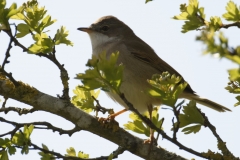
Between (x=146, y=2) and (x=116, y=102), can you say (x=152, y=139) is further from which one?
(x=116, y=102)

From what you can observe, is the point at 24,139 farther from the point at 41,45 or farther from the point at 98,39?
the point at 98,39

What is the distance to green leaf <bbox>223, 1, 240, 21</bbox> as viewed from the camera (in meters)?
3.10

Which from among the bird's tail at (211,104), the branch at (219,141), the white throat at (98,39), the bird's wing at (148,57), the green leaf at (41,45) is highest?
the white throat at (98,39)

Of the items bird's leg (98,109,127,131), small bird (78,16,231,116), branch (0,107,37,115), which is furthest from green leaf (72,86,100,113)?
small bird (78,16,231,116)

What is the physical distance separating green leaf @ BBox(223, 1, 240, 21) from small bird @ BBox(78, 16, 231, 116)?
66.5 inches

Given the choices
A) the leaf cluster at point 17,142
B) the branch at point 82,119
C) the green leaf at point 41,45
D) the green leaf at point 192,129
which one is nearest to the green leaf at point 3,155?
the leaf cluster at point 17,142

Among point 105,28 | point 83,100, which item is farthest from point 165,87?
point 105,28

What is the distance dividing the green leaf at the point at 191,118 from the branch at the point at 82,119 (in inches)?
14.1

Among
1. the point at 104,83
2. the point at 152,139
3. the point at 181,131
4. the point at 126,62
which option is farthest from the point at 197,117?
the point at 126,62

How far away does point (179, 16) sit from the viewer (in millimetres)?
3365

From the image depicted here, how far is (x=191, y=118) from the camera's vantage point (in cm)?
335

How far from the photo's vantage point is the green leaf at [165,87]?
264 centimetres

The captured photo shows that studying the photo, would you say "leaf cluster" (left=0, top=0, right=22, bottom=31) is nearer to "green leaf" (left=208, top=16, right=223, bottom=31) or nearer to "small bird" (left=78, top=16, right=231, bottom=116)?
"green leaf" (left=208, top=16, right=223, bottom=31)

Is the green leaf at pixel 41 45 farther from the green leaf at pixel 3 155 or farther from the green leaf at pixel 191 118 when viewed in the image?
the green leaf at pixel 191 118
